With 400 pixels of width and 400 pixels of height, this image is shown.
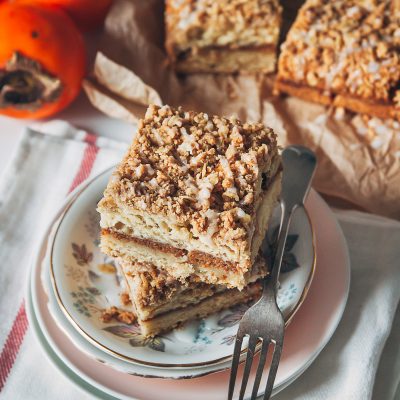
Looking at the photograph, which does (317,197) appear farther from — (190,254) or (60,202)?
(60,202)

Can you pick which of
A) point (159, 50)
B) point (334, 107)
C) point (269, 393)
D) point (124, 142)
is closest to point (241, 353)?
point (269, 393)

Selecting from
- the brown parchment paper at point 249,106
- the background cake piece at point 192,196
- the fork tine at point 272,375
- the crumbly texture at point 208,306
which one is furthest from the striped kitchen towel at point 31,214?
the fork tine at point 272,375

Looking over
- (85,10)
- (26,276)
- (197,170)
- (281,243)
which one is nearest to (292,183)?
(281,243)

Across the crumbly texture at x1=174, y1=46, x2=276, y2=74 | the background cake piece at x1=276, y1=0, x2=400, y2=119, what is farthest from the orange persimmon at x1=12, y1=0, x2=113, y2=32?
the background cake piece at x1=276, y1=0, x2=400, y2=119

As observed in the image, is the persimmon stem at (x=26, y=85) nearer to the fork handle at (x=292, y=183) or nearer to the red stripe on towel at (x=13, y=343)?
the red stripe on towel at (x=13, y=343)

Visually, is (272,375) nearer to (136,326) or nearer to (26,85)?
(136,326)
